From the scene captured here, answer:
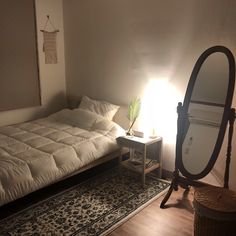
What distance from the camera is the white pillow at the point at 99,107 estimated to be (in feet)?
11.6

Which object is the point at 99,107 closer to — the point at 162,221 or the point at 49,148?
the point at 49,148

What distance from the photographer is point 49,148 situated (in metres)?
2.74

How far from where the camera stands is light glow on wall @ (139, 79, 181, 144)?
3.04 meters

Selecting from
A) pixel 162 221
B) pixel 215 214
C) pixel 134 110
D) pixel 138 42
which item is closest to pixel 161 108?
pixel 134 110

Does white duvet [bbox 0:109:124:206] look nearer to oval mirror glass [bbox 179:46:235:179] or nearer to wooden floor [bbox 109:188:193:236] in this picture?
wooden floor [bbox 109:188:193:236]

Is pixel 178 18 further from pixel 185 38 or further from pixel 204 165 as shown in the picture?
pixel 204 165

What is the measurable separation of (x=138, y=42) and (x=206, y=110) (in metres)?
1.23

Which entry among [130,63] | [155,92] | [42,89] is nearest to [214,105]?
[155,92]

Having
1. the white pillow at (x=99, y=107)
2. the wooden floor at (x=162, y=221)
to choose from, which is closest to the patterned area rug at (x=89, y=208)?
the wooden floor at (x=162, y=221)

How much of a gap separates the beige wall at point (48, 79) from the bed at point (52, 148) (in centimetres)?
32

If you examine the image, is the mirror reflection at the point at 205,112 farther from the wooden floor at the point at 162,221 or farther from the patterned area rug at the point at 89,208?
the patterned area rug at the point at 89,208

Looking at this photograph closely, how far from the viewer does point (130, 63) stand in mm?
3377

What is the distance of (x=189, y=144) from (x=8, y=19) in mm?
2706

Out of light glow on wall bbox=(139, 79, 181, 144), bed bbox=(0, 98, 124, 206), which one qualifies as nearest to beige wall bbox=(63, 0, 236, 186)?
light glow on wall bbox=(139, 79, 181, 144)
